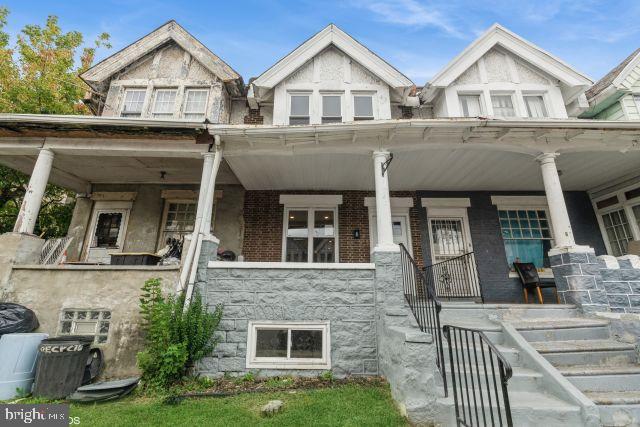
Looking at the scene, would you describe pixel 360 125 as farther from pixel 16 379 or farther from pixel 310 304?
pixel 16 379

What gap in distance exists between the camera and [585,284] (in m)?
5.00

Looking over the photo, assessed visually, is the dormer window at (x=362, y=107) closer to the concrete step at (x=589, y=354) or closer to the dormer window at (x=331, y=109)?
the dormer window at (x=331, y=109)

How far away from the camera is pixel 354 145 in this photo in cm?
561

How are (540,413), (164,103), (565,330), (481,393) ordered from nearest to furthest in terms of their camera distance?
(481,393) → (540,413) → (565,330) → (164,103)

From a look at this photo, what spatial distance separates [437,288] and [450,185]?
277cm

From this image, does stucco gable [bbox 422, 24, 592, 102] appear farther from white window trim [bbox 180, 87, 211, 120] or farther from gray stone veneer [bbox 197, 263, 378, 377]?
white window trim [bbox 180, 87, 211, 120]

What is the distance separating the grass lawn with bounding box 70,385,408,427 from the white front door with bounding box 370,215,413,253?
4273mm

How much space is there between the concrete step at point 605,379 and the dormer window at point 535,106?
21.4ft

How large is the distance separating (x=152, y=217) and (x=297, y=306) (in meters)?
5.46

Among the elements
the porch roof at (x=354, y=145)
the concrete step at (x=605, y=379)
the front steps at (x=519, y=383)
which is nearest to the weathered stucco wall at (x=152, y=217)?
the porch roof at (x=354, y=145)

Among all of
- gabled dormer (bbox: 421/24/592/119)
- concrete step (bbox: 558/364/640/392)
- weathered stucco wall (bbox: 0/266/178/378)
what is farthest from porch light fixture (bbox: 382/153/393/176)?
weathered stucco wall (bbox: 0/266/178/378)

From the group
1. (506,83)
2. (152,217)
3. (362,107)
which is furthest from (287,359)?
(506,83)

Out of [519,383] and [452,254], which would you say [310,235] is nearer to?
[452,254]

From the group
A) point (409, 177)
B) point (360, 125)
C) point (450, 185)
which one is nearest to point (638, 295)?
point (450, 185)
